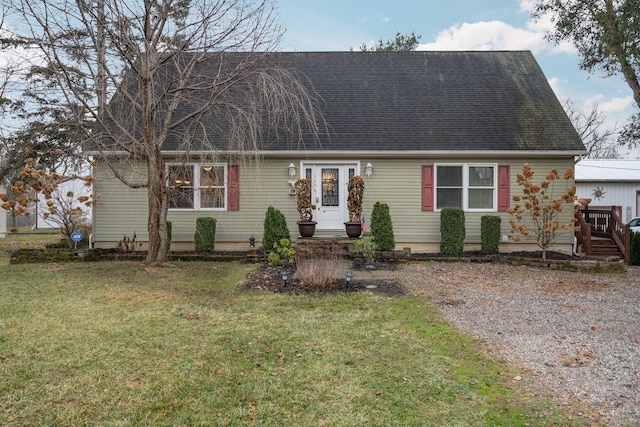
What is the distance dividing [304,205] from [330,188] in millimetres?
1201

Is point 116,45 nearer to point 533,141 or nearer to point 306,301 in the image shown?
point 306,301

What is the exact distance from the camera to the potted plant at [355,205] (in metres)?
10.5

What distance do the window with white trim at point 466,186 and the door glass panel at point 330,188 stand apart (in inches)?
107

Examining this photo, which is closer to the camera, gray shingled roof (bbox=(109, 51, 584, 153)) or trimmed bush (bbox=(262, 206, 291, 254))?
trimmed bush (bbox=(262, 206, 291, 254))

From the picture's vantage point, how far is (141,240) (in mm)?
11422

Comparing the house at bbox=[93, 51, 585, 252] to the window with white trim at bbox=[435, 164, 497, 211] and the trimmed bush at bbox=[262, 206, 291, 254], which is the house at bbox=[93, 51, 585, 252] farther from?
the trimmed bush at bbox=[262, 206, 291, 254]

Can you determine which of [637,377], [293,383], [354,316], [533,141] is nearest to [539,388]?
[637,377]

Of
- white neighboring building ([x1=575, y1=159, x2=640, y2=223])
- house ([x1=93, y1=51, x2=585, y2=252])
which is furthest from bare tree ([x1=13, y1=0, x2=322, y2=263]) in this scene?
white neighboring building ([x1=575, y1=159, x2=640, y2=223])

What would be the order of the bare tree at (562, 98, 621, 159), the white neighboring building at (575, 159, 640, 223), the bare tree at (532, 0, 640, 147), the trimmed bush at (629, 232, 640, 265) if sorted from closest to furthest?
1. the bare tree at (532, 0, 640, 147)
2. the trimmed bush at (629, 232, 640, 265)
3. the white neighboring building at (575, 159, 640, 223)
4. the bare tree at (562, 98, 621, 159)

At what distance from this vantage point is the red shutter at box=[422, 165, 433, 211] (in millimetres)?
11312

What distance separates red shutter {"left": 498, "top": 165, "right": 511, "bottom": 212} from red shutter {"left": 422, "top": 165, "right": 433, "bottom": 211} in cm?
180

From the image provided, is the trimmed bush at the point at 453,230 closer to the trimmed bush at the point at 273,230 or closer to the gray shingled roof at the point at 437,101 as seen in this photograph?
the gray shingled roof at the point at 437,101

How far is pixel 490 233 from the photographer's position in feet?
35.1

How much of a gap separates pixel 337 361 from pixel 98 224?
9.82 metres
